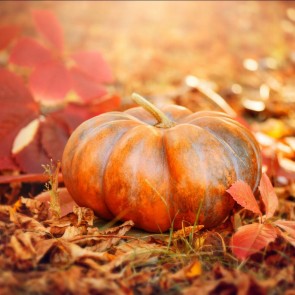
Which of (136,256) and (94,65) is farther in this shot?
(94,65)

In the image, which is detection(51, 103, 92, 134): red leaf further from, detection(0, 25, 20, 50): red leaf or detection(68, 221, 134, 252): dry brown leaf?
detection(68, 221, 134, 252): dry brown leaf

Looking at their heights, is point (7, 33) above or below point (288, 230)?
above

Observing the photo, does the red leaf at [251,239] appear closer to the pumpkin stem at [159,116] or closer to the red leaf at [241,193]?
the red leaf at [241,193]

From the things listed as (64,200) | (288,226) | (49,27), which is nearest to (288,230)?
(288,226)

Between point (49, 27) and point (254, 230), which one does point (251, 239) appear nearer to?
point (254, 230)

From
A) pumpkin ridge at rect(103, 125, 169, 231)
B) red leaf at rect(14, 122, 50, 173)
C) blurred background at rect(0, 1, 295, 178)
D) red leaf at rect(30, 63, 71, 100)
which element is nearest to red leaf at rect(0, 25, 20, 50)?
red leaf at rect(30, 63, 71, 100)

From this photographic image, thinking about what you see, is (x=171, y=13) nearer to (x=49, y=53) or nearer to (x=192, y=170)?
(x=49, y=53)

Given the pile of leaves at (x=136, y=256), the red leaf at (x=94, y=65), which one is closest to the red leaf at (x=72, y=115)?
the red leaf at (x=94, y=65)
